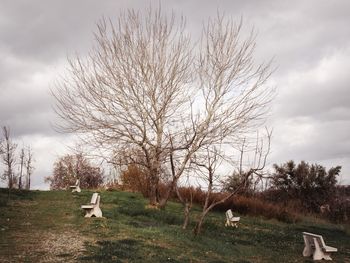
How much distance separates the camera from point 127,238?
36.8ft

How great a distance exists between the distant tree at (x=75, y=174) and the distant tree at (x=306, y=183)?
15.6 metres

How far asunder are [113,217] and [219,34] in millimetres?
9281

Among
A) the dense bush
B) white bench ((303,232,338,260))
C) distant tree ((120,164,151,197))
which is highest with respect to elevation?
distant tree ((120,164,151,197))

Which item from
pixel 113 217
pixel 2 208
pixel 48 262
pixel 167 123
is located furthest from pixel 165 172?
pixel 48 262

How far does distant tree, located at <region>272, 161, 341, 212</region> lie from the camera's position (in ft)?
109

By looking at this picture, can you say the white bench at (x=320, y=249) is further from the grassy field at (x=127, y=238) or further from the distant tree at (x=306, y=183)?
the distant tree at (x=306, y=183)

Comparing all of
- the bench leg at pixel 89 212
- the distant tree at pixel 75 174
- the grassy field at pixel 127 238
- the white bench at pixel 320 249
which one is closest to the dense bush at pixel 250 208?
the grassy field at pixel 127 238

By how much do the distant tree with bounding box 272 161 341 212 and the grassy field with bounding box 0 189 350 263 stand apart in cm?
1455

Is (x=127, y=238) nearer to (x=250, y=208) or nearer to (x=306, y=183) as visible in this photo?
(x=250, y=208)

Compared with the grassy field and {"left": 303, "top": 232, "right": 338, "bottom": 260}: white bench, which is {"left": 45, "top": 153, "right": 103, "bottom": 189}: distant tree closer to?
the grassy field

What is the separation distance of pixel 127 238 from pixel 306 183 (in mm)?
24716

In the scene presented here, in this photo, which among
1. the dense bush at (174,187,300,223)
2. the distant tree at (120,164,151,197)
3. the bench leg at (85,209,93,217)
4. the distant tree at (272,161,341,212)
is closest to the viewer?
the bench leg at (85,209,93,217)

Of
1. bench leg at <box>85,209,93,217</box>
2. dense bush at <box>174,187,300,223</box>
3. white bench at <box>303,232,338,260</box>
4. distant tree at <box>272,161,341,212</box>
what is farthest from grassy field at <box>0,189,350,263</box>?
distant tree at <box>272,161,341,212</box>

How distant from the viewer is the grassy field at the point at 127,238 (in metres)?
9.52
